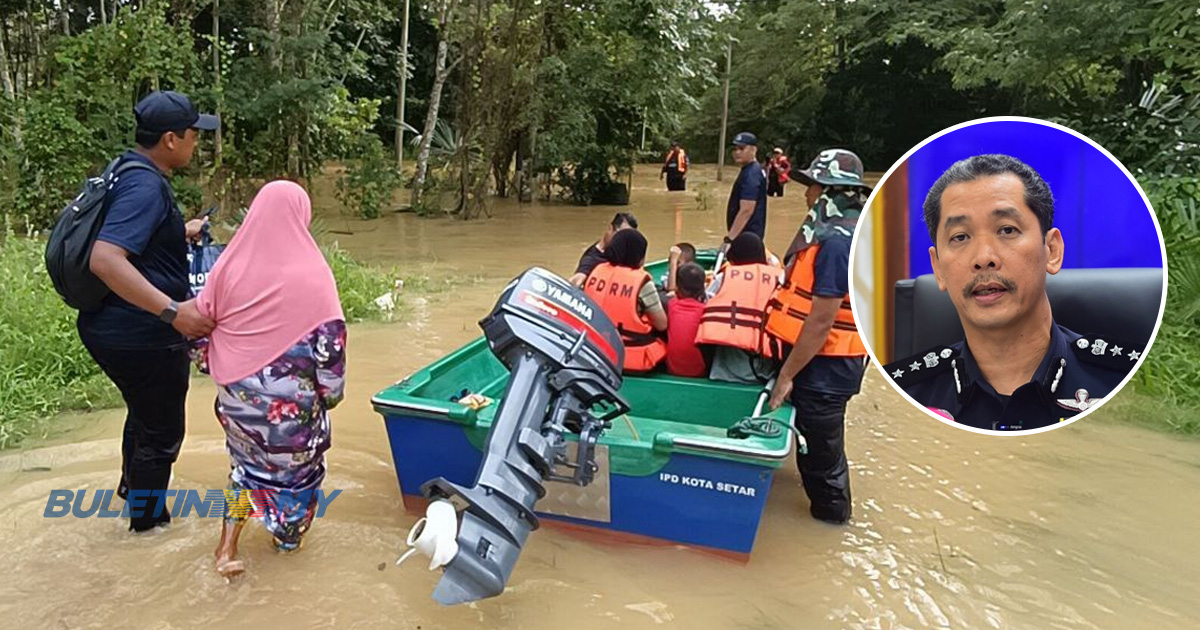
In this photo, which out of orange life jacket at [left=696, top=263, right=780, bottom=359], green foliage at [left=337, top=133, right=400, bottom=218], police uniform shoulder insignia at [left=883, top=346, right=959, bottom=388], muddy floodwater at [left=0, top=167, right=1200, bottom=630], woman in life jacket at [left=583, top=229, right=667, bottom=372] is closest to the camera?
police uniform shoulder insignia at [left=883, top=346, right=959, bottom=388]

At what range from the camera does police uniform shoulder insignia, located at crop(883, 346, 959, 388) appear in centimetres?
113

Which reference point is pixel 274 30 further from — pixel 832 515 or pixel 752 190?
pixel 832 515

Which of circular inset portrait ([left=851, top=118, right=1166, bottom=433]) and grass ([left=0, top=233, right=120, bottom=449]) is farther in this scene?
grass ([left=0, top=233, right=120, bottom=449])

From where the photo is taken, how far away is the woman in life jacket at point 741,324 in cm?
377

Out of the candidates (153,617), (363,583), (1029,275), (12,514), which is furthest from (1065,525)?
(12,514)

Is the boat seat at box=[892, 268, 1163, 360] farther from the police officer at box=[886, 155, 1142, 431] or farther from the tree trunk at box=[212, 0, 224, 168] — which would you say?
the tree trunk at box=[212, 0, 224, 168]

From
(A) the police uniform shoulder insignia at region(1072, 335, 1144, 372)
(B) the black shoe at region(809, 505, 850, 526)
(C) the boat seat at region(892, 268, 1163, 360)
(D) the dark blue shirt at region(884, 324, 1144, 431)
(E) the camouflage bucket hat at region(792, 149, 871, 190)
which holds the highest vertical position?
(E) the camouflage bucket hat at region(792, 149, 871, 190)

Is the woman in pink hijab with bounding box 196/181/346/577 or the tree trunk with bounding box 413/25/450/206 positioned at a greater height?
A: the tree trunk with bounding box 413/25/450/206

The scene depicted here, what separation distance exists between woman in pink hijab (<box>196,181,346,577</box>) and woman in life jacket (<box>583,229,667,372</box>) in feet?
5.04

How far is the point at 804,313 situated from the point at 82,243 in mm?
2511

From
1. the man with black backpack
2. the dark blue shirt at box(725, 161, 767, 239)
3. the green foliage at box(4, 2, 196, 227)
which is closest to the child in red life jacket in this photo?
the man with black backpack

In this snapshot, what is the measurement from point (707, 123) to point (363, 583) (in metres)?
26.6

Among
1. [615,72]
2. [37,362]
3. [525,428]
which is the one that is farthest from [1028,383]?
[615,72]

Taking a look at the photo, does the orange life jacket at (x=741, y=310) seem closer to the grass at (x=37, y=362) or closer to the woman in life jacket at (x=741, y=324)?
the woman in life jacket at (x=741, y=324)
